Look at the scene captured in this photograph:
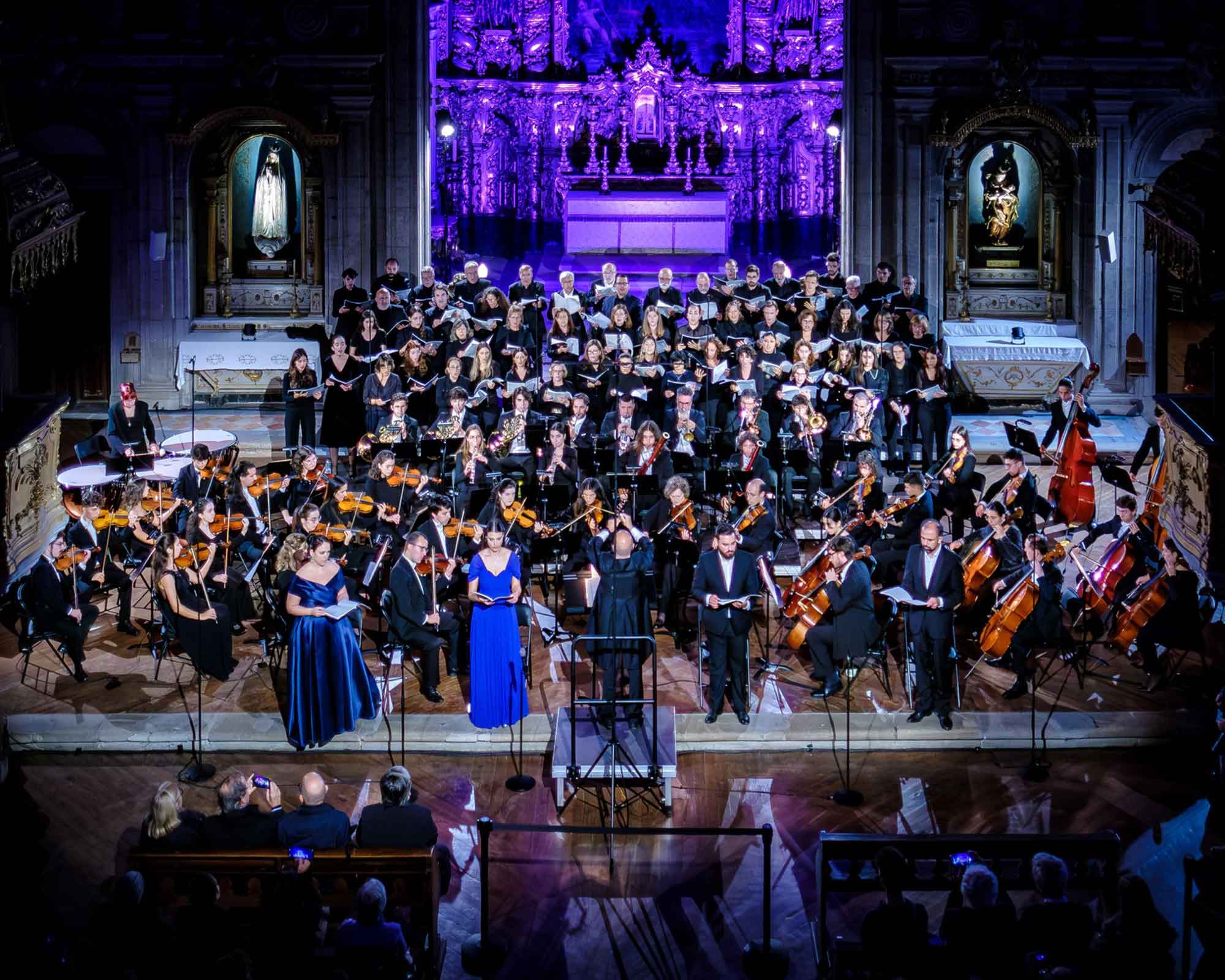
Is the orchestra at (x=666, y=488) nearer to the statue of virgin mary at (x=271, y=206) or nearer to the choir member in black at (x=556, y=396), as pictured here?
the choir member in black at (x=556, y=396)

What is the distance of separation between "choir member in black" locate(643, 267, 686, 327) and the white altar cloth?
168 inches

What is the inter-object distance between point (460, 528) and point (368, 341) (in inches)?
167

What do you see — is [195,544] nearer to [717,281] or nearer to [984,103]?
[717,281]

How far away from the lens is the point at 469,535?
36.3 feet

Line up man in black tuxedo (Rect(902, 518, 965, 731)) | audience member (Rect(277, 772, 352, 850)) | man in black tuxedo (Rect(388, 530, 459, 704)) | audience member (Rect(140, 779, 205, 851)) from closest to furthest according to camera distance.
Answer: audience member (Rect(140, 779, 205, 851)) → audience member (Rect(277, 772, 352, 850)) → man in black tuxedo (Rect(902, 518, 965, 731)) → man in black tuxedo (Rect(388, 530, 459, 704))

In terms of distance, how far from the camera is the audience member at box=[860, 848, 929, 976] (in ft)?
19.8

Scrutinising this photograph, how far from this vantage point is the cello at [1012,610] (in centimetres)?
971

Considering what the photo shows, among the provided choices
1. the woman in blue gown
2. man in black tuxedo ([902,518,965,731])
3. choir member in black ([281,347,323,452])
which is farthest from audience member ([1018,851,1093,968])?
choir member in black ([281,347,323,452])

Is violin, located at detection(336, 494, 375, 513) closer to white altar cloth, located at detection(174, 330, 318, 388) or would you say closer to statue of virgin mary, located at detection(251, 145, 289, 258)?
white altar cloth, located at detection(174, 330, 318, 388)

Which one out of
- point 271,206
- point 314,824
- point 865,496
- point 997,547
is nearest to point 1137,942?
point 314,824

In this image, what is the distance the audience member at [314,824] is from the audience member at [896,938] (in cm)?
247

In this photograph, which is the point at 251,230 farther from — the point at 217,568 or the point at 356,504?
the point at 217,568

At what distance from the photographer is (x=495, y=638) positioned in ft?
30.5

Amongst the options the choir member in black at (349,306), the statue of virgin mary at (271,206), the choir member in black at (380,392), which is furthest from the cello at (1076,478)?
the statue of virgin mary at (271,206)
